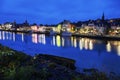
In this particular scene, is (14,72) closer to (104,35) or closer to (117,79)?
(117,79)

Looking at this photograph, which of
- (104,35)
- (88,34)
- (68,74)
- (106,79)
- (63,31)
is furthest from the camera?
(63,31)

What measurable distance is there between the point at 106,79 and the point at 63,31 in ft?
608

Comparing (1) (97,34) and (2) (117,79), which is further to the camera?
(1) (97,34)

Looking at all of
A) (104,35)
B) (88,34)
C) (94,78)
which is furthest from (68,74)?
(88,34)

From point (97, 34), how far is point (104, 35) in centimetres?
711

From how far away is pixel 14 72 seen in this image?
9602 mm

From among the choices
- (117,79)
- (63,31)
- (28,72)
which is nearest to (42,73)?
(28,72)

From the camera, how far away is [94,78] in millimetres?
9898

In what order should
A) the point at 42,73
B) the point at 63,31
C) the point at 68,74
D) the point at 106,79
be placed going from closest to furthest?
the point at 106,79 < the point at 42,73 < the point at 68,74 < the point at 63,31

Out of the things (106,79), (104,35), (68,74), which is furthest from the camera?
(104,35)

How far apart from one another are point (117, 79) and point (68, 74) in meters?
1.80

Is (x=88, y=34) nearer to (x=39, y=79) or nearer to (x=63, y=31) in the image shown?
(x=63, y=31)

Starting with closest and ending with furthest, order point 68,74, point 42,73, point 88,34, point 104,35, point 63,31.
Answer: point 42,73, point 68,74, point 104,35, point 88,34, point 63,31

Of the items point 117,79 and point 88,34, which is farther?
point 88,34
